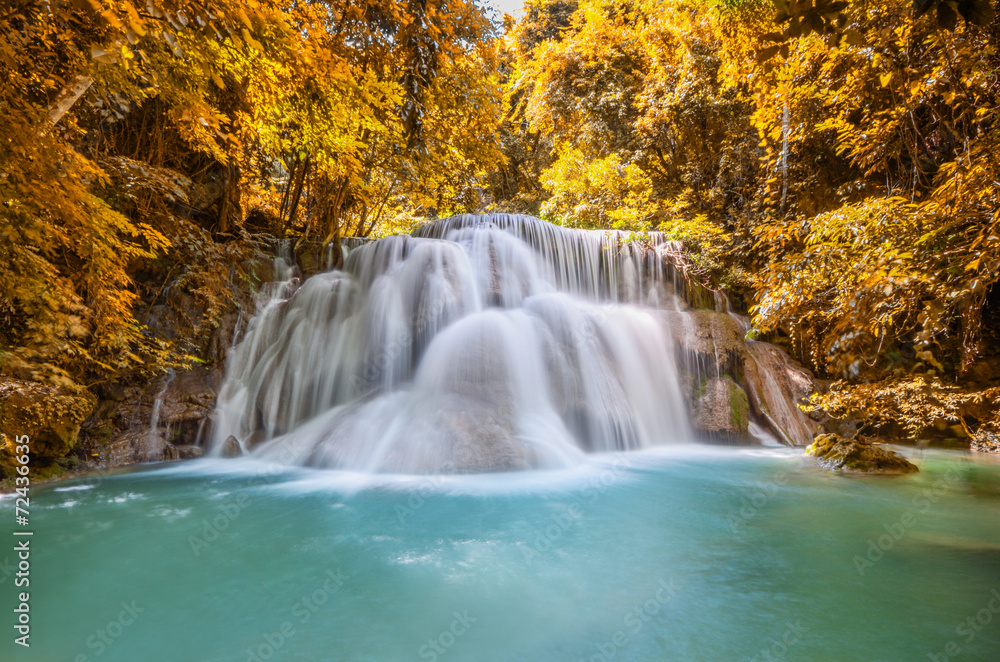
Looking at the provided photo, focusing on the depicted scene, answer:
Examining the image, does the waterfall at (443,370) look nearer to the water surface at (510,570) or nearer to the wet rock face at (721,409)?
the wet rock face at (721,409)

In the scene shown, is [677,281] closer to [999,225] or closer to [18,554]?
[999,225]

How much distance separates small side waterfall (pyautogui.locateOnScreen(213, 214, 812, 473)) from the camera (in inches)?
262

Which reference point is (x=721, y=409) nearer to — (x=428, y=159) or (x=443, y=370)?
(x=443, y=370)

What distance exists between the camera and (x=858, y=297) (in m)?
3.51

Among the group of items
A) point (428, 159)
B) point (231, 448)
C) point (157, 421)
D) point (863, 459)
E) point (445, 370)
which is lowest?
point (863, 459)

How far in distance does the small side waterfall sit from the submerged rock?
2.43 metres

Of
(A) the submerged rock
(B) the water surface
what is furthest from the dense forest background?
(B) the water surface

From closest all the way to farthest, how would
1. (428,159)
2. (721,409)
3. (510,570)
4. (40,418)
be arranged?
1. (510,570)
2. (40,418)
3. (428,159)
4. (721,409)

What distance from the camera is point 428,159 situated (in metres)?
6.14

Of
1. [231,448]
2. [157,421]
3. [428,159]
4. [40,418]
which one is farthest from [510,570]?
[157,421]

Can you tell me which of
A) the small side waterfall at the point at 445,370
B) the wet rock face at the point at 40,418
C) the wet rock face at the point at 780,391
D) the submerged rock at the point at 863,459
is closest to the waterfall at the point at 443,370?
the small side waterfall at the point at 445,370

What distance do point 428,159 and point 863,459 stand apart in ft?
23.5

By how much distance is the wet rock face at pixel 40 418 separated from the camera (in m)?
5.21

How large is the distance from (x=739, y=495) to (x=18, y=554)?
6.76 m
